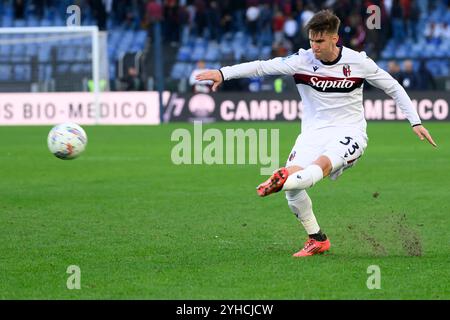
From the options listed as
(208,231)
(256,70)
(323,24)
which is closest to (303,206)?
(256,70)

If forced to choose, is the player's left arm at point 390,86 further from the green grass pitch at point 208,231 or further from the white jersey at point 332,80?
the green grass pitch at point 208,231

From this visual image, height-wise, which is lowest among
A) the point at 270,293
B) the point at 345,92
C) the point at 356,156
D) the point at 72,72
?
the point at 270,293

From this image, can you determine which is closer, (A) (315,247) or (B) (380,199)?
(A) (315,247)

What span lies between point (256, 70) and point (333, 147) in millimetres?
881

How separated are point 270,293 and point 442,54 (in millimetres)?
25220

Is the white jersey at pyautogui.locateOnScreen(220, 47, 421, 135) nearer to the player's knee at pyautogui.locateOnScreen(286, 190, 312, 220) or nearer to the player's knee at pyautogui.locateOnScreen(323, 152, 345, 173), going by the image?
the player's knee at pyautogui.locateOnScreen(323, 152, 345, 173)

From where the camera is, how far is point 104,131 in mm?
25953

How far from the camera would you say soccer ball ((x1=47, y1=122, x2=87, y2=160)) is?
10414 mm

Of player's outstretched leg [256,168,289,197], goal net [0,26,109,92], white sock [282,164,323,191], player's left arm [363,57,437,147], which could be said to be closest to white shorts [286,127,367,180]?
white sock [282,164,323,191]

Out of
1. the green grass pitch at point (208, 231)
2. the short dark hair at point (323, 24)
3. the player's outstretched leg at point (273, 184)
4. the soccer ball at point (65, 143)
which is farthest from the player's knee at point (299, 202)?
the soccer ball at point (65, 143)

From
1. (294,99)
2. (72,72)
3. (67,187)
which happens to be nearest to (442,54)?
(294,99)

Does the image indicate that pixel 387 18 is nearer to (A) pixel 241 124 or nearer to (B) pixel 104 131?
(A) pixel 241 124

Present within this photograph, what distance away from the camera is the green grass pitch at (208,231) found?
288 inches

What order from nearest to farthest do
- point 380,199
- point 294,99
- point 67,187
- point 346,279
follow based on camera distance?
point 346,279 < point 380,199 < point 67,187 < point 294,99
